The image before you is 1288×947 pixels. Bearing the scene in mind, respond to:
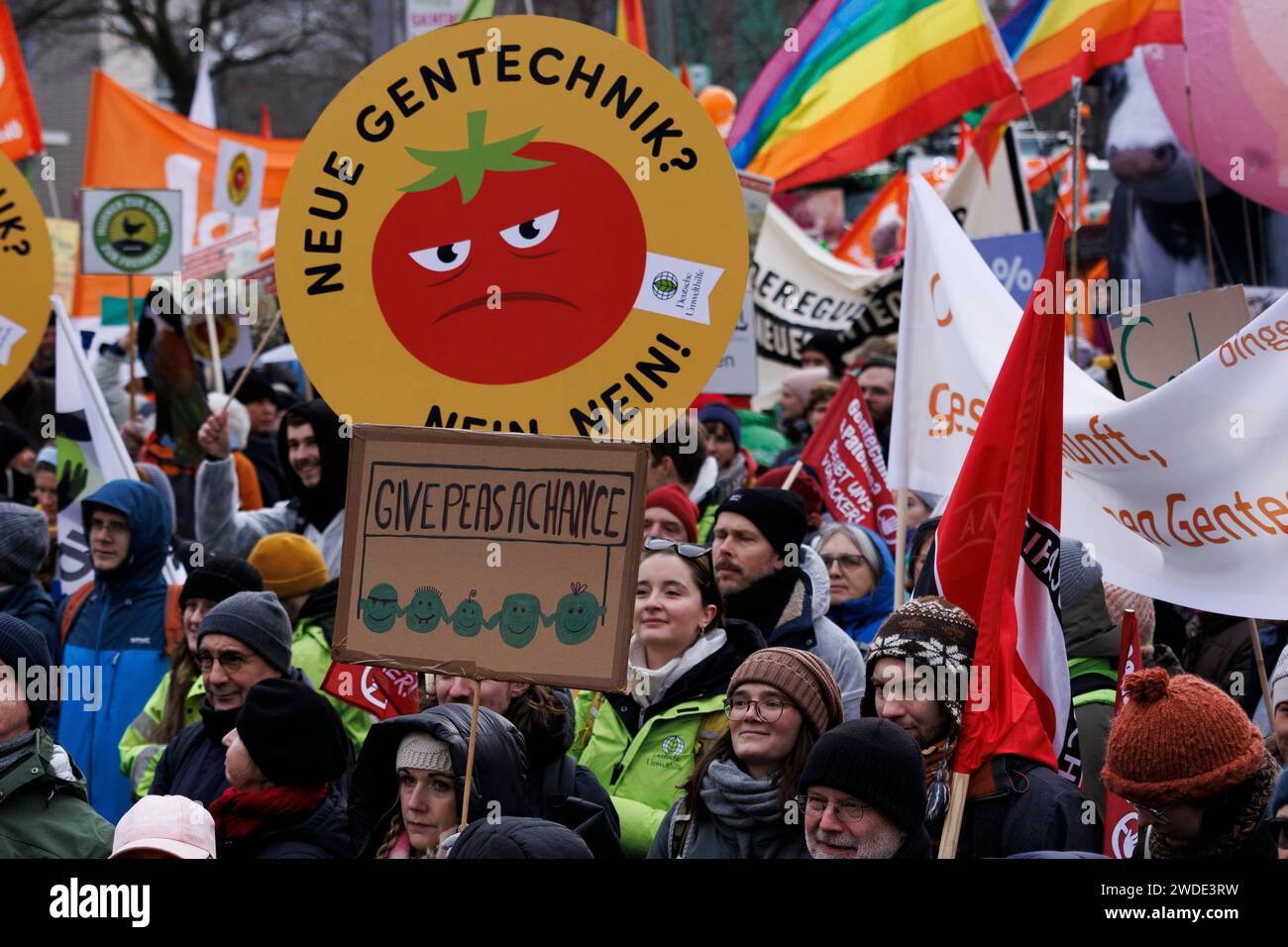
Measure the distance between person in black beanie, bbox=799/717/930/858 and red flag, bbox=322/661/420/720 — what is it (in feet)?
6.11

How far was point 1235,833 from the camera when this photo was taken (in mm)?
3439

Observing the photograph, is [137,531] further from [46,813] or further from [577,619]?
[577,619]

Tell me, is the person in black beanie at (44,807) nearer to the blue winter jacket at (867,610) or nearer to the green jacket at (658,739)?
the green jacket at (658,739)

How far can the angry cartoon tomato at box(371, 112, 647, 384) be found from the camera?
12.9 ft

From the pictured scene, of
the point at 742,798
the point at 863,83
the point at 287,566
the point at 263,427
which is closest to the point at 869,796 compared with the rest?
the point at 742,798

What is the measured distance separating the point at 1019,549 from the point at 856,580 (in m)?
2.48

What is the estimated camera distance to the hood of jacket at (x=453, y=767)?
13.0 ft

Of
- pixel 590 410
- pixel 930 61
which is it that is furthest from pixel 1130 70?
pixel 590 410

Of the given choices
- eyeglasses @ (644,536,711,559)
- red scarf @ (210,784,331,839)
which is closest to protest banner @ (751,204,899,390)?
eyeglasses @ (644,536,711,559)

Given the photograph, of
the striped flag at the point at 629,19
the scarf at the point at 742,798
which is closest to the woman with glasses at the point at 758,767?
the scarf at the point at 742,798

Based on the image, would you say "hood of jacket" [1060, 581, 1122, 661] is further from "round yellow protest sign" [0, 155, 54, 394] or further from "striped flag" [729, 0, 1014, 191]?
"striped flag" [729, 0, 1014, 191]

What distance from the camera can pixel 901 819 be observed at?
3461mm
